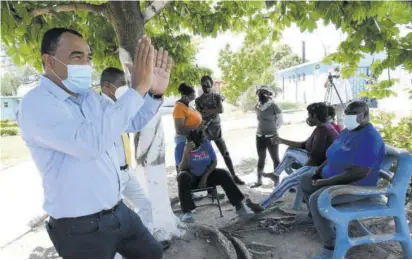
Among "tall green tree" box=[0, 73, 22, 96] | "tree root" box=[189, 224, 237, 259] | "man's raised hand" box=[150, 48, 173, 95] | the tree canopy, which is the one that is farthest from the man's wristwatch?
"tall green tree" box=[0, 73, 22, 96]

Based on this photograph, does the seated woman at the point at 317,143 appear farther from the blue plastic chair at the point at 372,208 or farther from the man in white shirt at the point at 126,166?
the man in white shirt at the point at 126,166

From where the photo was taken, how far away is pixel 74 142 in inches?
55.9

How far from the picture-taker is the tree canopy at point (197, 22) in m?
2.52

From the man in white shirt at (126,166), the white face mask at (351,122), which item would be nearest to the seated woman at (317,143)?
the white face mask at (351,122)

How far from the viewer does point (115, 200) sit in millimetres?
1761

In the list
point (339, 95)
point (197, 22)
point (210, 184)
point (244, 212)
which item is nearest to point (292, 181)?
point (244, 212)

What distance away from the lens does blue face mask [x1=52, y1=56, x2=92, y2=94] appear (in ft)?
5.57

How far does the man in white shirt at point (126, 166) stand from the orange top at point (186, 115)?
1321mm

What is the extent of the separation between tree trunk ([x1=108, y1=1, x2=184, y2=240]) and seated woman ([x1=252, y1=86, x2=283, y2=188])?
2549 mm

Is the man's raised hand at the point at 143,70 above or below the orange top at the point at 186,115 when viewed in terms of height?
above

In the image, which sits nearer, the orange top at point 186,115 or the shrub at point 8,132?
the orange top at point 186,115

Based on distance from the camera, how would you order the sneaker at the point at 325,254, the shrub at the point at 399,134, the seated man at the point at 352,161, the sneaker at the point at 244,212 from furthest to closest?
the shrub at the point at 399,134 → the sneaker at the point at 244,212 → the sneaker at the point at 325,254 → the seated man at the point at 352,161

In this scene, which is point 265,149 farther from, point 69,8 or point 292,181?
point 69,8

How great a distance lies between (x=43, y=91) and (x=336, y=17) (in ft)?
7.35
